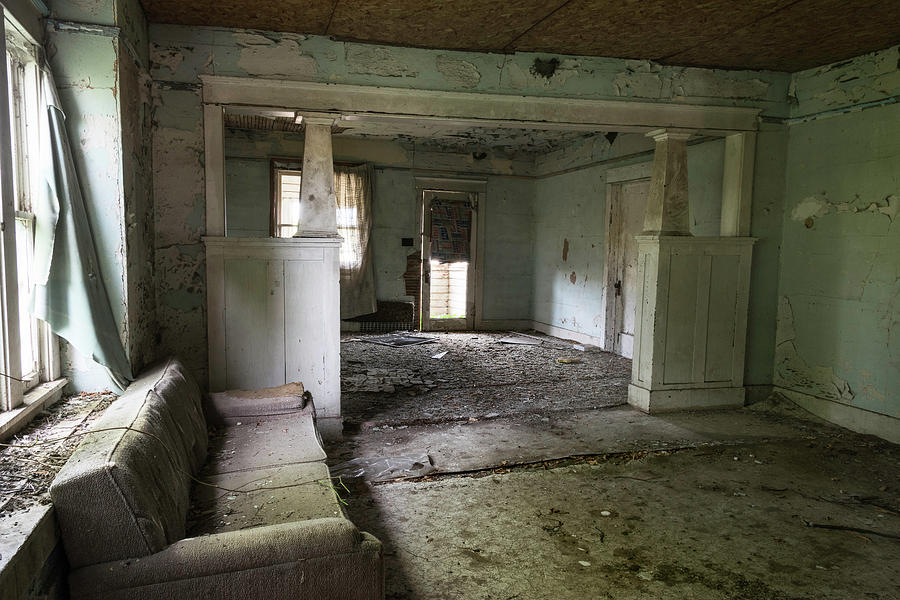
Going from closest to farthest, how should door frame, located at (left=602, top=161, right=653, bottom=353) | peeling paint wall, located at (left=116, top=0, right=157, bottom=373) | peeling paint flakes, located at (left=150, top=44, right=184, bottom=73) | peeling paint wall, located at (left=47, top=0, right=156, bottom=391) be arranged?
1. peeling paint wall, located at (left=47, top=0, right=156, bottom=391)
2. peeling paint wall, located at (left=116, top=0, right=157, bottom=373)
3. peeling paint flakes, located at (left=150, top=44, right=184, bottom=73)
4. door frame, located at (left=602, top=161, right=653, bottom=353)

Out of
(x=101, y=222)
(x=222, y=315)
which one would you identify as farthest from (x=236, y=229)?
(x=101, y=222)

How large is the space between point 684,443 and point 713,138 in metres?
2.79

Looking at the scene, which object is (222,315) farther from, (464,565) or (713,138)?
(713,138)

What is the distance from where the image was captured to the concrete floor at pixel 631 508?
7.83ft

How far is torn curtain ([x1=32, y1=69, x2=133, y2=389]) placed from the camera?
7.91ft

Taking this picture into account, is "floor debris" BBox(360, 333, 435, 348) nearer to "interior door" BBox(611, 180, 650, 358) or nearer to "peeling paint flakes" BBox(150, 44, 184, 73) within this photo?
"interior door" BBox(611, 180, 650, 358)

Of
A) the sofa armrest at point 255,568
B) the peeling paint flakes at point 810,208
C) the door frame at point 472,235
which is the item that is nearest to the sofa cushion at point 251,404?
the sofa armrest at point 255,568

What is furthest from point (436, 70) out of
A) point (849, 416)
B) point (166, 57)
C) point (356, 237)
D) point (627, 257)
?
point (356, 237)

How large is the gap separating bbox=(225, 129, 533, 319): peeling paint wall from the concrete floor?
14.9 ft

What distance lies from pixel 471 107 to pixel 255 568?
327cm

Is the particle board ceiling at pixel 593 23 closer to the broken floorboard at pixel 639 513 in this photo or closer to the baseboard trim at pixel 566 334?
the broken floorboard at pixel 639 513

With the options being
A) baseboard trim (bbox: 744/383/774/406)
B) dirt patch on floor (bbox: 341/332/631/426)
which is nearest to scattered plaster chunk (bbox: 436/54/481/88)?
dirt patch on floor (bbox: 341/332/631/426)

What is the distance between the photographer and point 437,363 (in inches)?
252

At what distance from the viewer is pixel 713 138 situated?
5195mm
